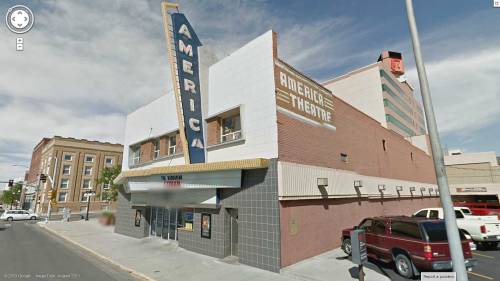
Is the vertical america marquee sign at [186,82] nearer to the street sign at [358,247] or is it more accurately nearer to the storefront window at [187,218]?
the storefront window at [187,218]

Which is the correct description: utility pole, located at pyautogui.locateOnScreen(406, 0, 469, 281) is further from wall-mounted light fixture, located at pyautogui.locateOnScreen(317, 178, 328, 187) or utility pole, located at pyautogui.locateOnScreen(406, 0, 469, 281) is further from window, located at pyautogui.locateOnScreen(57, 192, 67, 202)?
window, located at pyautogui.locateOnScreen(57, 192, 67, 202)

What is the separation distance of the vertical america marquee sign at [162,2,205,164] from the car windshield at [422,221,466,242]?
10.3 meters

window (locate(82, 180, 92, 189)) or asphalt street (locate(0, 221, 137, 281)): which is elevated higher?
window (locate(82, 180, 92, 189))

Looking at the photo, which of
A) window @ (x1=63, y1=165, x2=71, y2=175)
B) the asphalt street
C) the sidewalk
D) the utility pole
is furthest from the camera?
window @ (x1=63, y1=165, x2=71, y2=175)

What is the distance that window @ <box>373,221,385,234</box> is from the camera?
1125 cm

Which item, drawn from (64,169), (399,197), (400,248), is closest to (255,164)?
(400,248)

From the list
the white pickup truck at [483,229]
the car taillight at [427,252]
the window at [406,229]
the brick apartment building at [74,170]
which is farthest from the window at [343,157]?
the brick apartment building at [74,170]

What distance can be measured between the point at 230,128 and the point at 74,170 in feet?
200

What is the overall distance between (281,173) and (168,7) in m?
10.7

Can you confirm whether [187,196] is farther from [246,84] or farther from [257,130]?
[246,84]

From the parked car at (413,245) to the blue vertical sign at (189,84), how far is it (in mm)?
9155

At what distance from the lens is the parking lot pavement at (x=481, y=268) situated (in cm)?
977

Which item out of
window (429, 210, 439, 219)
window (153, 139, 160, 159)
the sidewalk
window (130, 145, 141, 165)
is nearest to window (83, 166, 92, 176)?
window (130, 145, 141, 165)

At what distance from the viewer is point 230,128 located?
47.9 ft
